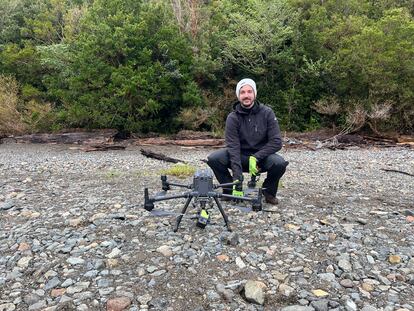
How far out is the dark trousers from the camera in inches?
240

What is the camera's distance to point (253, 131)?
619 cm

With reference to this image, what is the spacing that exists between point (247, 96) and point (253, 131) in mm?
589

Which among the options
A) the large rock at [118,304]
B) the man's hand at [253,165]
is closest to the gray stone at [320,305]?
the large rock at [118,304]

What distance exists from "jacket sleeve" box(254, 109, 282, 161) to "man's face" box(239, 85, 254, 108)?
0.37 m

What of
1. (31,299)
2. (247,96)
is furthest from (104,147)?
(31,299)

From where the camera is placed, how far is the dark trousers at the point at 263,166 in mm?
6098

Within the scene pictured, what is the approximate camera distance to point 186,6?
25.3 meters

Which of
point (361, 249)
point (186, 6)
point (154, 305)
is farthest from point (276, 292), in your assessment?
point (186, 6)

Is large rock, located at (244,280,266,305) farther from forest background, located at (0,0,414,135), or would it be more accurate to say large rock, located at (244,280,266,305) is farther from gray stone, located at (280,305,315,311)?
forest background, located at (0,0,414,135)

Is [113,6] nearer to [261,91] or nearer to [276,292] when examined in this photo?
[261,91]

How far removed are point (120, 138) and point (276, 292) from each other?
19.6 metres

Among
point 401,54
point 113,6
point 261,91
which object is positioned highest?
point 113,6

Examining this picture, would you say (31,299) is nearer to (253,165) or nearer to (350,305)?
(350,305)

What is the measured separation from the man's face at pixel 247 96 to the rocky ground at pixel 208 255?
1.69 m
